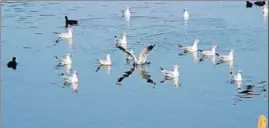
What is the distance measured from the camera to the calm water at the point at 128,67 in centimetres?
1658

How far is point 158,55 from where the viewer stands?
2292 centimetres

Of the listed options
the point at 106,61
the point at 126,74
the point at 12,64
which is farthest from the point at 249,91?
the point at 12,64

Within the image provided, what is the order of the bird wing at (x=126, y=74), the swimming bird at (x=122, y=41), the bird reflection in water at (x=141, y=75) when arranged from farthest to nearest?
the swimming bird at (x=122, y=41) < the bird wing at (x=126, y=74) < the bird reflection in water at (x=141, y=75)

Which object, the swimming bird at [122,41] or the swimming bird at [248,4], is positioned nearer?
the swimming bird at [122,41]

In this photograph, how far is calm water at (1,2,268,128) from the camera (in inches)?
653

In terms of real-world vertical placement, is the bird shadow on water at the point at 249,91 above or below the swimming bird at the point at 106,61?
below

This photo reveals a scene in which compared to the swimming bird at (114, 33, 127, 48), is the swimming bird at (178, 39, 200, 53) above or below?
below

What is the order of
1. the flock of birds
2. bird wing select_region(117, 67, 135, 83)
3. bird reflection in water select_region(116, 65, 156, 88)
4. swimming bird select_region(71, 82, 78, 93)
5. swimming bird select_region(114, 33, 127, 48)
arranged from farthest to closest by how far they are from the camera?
1. swimming bird select_region(114, 33, 127, 48)
2. bird wing select_region(117, 67, 135, 83)
3. bird reflection in water select_region(116, 65, 156, 88)
4. the flock of birds
5. swimming bird select_region(71, 82, 78, 93)

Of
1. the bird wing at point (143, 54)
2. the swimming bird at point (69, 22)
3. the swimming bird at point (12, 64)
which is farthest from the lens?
the swimming bird at point (69, 22)

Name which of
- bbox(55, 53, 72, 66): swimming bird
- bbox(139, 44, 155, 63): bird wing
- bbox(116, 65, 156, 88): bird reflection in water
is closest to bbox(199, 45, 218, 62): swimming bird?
bbox(139, 44, 155, 63): bird wing

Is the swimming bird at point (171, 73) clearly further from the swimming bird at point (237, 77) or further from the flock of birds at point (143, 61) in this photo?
the swimming bird at point (237, 77)

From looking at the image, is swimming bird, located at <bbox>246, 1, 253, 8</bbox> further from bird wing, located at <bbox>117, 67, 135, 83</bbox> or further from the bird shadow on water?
the bird shadow on water

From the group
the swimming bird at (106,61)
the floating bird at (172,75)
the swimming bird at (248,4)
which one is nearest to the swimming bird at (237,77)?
the floating bird at (172,75)

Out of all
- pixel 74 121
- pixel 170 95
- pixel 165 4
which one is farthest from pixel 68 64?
pixel 165 4
